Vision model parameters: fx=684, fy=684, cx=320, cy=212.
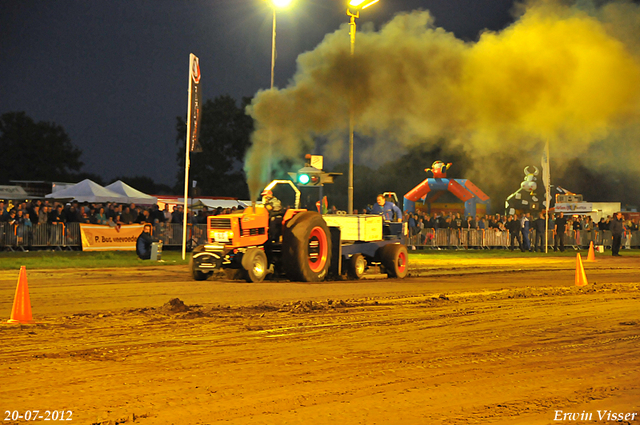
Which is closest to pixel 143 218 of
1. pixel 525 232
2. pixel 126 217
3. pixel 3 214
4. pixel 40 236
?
pixel 126 217

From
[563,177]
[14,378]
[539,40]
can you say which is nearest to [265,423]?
[14,378]

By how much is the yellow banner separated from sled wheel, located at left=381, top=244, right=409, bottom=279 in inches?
456

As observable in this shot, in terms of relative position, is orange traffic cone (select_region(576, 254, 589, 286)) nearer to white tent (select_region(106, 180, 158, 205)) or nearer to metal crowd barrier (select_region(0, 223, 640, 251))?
metal crowd barrier (select_region(0, 223, 640, 251))

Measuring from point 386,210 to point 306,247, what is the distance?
12.8 ft

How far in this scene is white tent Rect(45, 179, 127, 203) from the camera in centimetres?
3125

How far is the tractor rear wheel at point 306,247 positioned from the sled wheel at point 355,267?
871mm

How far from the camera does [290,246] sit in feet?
48.4

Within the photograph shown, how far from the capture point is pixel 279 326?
349 inches

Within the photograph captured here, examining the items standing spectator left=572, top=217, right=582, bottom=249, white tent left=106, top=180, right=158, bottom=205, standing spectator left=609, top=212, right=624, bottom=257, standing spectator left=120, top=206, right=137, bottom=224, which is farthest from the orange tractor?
standing spectator left=572, top=217, right=582, bottom=249

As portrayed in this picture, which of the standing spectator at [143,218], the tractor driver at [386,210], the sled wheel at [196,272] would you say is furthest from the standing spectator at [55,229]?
the tractor driver at [386,210]

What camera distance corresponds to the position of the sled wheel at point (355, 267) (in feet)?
53.5

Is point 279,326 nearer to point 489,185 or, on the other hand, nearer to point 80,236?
point 80,236

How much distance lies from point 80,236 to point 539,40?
16496 millimetres

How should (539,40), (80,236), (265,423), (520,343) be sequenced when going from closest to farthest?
(265,423) → (520,343) → (539,40) → (80,236)
